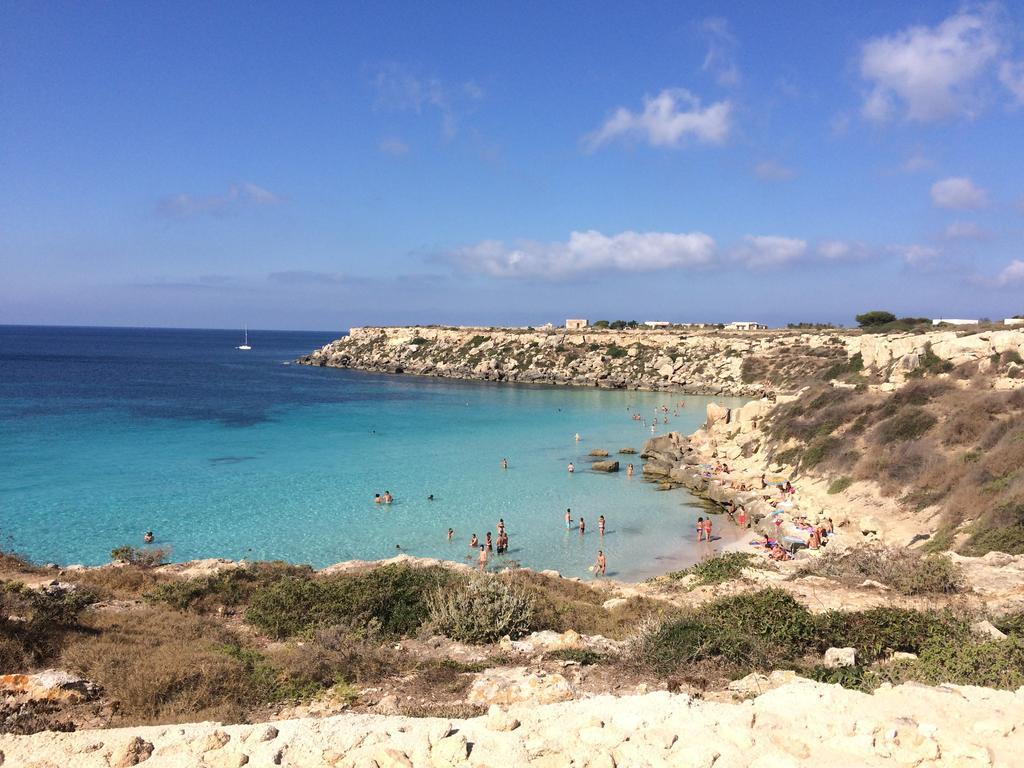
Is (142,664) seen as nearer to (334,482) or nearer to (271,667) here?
(271,667)

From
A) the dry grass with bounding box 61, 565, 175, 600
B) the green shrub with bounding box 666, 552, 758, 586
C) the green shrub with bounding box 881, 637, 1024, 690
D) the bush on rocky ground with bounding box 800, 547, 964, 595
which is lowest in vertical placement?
the green shrub with bounding box 666, 552, 758, 586

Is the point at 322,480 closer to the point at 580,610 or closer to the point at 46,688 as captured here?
the point at 580,610

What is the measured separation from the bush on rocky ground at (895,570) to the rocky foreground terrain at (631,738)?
5798 mm

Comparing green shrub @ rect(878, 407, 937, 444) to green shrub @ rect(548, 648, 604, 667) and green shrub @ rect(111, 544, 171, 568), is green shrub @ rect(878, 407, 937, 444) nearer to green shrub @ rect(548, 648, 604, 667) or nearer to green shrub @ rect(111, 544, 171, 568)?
green shrub @ rect(548, 648, 604, 667)

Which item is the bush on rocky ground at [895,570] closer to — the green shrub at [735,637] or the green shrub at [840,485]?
the green shrub at [735,637]

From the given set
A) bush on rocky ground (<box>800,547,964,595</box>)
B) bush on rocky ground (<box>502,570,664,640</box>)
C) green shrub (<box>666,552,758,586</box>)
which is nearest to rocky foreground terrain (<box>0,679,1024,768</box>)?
bush on rocky ground (<box>502,570,664,640</box>)

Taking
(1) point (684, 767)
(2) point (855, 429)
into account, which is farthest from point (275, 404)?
(1) point (684, 767)

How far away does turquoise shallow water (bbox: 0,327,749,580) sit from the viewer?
20.6 meters

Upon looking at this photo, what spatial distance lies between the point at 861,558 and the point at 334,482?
21855 millimetres

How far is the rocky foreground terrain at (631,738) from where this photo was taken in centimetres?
476

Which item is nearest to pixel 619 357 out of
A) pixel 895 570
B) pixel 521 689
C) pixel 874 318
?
pixel 874 318

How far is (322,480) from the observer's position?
93.7 feet

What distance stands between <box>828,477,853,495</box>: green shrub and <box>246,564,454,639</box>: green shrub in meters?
17.7

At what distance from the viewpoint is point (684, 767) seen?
474 cm
